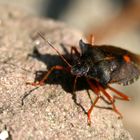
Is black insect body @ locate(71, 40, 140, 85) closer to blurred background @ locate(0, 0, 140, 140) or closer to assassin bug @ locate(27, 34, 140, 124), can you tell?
assassin bug @ locate(27, 34, 140, 124)

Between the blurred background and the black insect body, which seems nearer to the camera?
the black insect body

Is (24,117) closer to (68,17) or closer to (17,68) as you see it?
(17,68)

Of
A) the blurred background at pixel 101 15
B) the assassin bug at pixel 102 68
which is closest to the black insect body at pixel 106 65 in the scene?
the assassin bug at pixel 102 68

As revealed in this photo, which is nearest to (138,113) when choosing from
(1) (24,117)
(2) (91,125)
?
(2) (91,125)

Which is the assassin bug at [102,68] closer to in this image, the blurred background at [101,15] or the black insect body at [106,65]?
the black insect body at [106,65]

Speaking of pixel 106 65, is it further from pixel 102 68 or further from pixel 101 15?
pixel 101 15

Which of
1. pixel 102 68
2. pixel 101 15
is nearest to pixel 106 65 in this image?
pixel 102 68

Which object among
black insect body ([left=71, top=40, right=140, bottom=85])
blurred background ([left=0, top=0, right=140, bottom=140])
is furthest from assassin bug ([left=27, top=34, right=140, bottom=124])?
blurred background ([left=0, top=0, right=140, bottom=140])
